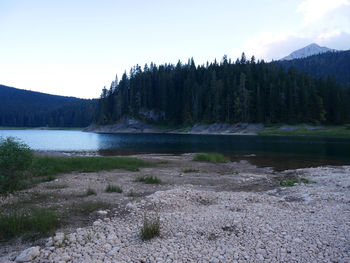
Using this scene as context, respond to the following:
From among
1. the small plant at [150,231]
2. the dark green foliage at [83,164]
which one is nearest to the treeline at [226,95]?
the dark green foliage at [83,164]

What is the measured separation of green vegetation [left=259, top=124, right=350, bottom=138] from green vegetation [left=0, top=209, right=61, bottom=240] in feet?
275

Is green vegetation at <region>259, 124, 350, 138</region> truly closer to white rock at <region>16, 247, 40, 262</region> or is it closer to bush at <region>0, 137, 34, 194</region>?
bush at <region>0, 137, 34, 194</region>

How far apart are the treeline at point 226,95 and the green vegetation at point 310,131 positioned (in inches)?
304

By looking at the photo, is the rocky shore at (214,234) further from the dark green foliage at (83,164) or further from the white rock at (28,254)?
the dark green foliage at (83,164)

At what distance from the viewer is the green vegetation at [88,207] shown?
1088 centimetres

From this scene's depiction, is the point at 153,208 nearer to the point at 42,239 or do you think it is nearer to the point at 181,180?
the point at 42,239

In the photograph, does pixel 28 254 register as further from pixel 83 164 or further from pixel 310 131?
pixel 310 131

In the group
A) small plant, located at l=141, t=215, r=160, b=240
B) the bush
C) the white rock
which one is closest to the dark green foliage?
the bush

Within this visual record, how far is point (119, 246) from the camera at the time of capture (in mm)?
7617

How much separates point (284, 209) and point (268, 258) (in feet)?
16.5

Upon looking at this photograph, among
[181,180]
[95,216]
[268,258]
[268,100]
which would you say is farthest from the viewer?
[268,100]

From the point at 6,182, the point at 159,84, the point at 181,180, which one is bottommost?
the point at 181,180

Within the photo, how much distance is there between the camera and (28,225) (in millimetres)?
8789

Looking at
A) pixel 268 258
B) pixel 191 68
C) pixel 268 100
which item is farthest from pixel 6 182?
pixel 191 68
